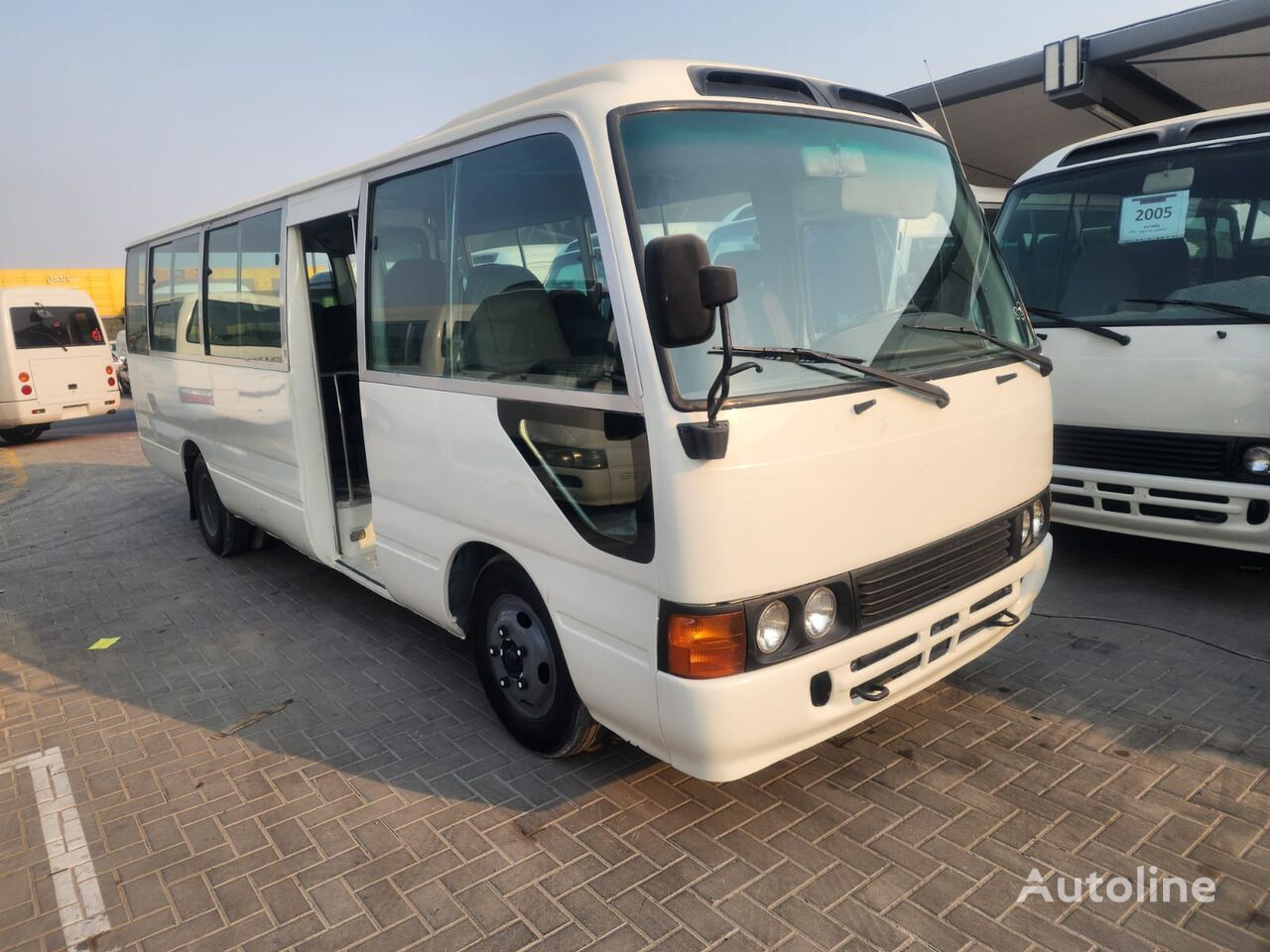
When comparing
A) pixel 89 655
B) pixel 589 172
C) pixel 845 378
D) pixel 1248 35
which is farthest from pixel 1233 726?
pixel 1248 35

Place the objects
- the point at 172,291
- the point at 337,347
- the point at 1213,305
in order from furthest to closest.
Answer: the point at 172,291 → the point at 337,347 → the point at 1213,305

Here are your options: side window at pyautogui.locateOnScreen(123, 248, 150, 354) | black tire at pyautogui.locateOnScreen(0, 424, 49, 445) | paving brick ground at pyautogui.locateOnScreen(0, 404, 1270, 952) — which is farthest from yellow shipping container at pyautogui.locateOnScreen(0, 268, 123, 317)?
paving brick ground at pyautogui.locateOnScreen(0, 404, 1270, 952)

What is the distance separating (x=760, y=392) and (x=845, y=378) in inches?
13.8

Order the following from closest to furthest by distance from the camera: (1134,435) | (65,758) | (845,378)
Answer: (845,378), (65,758), (1134,435)

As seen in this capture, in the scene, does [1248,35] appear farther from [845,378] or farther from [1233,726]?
[845,378]

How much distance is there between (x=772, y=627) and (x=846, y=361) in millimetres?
897

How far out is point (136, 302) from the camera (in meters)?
8.50

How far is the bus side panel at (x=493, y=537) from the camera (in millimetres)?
3059

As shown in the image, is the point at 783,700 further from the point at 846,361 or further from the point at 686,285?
the point at 686,285

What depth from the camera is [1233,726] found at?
379 cm

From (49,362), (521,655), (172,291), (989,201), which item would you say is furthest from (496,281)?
(49,362)

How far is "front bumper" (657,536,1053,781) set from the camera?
9.29ft

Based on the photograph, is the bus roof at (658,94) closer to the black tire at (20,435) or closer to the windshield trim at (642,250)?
the windshield trim at (642,250)

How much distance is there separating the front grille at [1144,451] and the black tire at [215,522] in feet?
19.9
